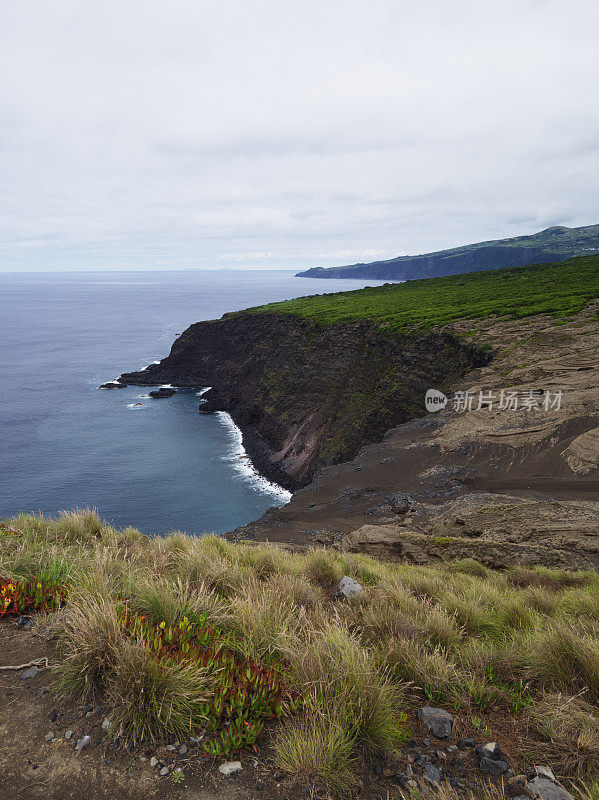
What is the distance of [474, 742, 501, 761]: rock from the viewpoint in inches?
124

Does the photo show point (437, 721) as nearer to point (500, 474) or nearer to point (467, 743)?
point (467, 743)

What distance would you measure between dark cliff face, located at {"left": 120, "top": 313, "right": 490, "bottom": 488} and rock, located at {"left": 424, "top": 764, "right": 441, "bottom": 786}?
29.6m

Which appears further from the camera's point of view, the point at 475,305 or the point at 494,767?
the point at 475,305

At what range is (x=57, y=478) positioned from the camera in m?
40.7

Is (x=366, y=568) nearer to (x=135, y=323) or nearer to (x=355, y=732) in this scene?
(x=355, y=732)

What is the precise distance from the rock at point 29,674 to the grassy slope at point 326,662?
0.20 m

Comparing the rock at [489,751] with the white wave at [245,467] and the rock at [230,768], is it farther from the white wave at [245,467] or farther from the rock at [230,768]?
the white wave at [245,467]

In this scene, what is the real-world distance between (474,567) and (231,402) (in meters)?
56.9

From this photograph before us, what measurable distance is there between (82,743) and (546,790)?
3495 mm

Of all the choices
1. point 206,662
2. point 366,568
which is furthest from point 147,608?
point 366,568

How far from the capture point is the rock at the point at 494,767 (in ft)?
9.94

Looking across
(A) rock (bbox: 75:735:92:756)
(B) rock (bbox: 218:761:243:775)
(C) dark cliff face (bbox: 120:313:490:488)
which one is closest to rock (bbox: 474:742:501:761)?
(B) rock (bbox: 218:761:243:775)

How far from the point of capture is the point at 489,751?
125 inches
